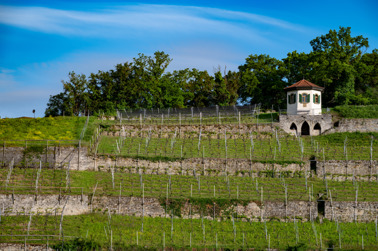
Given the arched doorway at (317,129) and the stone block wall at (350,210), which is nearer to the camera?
the stone block wall at (350,210)

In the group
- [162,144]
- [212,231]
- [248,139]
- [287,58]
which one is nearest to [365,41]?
[287,58]

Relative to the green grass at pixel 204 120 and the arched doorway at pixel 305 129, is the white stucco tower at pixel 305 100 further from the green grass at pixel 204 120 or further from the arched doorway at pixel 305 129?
the green grass at pixel 204 120

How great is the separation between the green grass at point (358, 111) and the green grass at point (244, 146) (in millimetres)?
4352

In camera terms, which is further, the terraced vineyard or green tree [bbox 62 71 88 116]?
green tree [bbox 62 71 88 116]

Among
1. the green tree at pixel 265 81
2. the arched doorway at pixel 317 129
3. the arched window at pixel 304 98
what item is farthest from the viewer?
the green tree at pixel 265 81

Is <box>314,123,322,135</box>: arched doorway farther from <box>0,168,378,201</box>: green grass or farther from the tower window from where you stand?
<box>0,168,378,201</box>: green grass

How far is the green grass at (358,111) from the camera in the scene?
7412 cm

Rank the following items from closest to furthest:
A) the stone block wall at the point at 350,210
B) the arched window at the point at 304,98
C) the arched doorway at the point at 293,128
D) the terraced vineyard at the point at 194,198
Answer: the terraced vineyard at the point at 194,198
the stone block wall at the point at 350,210
the arched doorway at the point at 293,128
the arched window at the point at 304,98

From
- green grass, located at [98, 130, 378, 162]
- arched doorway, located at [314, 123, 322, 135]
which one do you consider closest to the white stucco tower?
arched doorway, located at [314, 123, 322, 135]

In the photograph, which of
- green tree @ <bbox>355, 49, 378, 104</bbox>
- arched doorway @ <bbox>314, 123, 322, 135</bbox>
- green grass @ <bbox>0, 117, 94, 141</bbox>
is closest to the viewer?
green grass @ <bbox>0, 117, 94, 141</bbox>

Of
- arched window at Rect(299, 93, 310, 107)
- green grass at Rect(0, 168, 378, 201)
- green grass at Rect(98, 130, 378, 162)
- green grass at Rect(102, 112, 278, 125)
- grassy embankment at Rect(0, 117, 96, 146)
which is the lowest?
green grass at Rect(0, 168, 378, 201)

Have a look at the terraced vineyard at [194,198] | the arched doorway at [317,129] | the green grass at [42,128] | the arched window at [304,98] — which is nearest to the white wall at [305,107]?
the arched window at [304,98]

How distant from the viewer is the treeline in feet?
277

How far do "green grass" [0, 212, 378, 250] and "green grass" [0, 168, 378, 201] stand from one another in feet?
10.3
